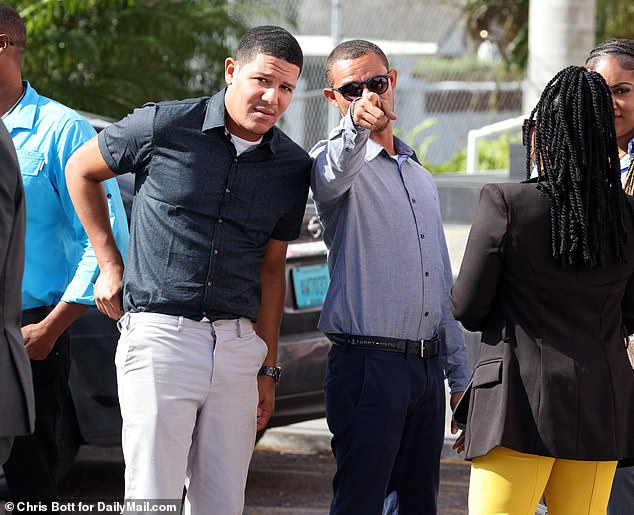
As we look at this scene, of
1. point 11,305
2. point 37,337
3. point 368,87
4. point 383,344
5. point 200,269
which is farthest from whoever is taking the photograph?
point 37,337

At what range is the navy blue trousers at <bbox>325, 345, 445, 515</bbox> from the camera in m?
3.76

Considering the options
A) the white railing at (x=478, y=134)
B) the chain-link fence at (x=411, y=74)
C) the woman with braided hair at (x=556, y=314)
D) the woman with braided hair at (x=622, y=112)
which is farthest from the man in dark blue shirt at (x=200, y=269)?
the white railing at (x=478, y=134)

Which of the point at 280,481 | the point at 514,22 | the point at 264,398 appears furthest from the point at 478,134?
the point at 264,398

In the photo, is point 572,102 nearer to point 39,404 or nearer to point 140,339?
point 140,339

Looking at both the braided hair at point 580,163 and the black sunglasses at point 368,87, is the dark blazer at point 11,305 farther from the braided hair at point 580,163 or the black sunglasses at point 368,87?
the braided hair at point 580,163

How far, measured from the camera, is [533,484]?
3.36 metres

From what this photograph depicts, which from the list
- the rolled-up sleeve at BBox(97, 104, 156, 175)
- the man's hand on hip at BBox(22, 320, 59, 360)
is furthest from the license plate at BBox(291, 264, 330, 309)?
the rolled-up sleeve at BBox(97, 104, 156, 175)

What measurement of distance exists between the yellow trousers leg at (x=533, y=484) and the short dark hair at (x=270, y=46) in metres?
1.37

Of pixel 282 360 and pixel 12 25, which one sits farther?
pixel 282 360

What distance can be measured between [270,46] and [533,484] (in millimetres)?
1557

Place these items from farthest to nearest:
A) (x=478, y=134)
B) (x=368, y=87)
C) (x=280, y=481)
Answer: (x=478, y=134) < (x=280, y=481) < (x=368, y=87)

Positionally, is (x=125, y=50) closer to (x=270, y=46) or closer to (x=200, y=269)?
(x=270, y=46)

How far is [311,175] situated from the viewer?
12.3ft

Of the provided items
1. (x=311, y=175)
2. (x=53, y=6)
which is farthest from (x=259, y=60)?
(x=53, y=6)
